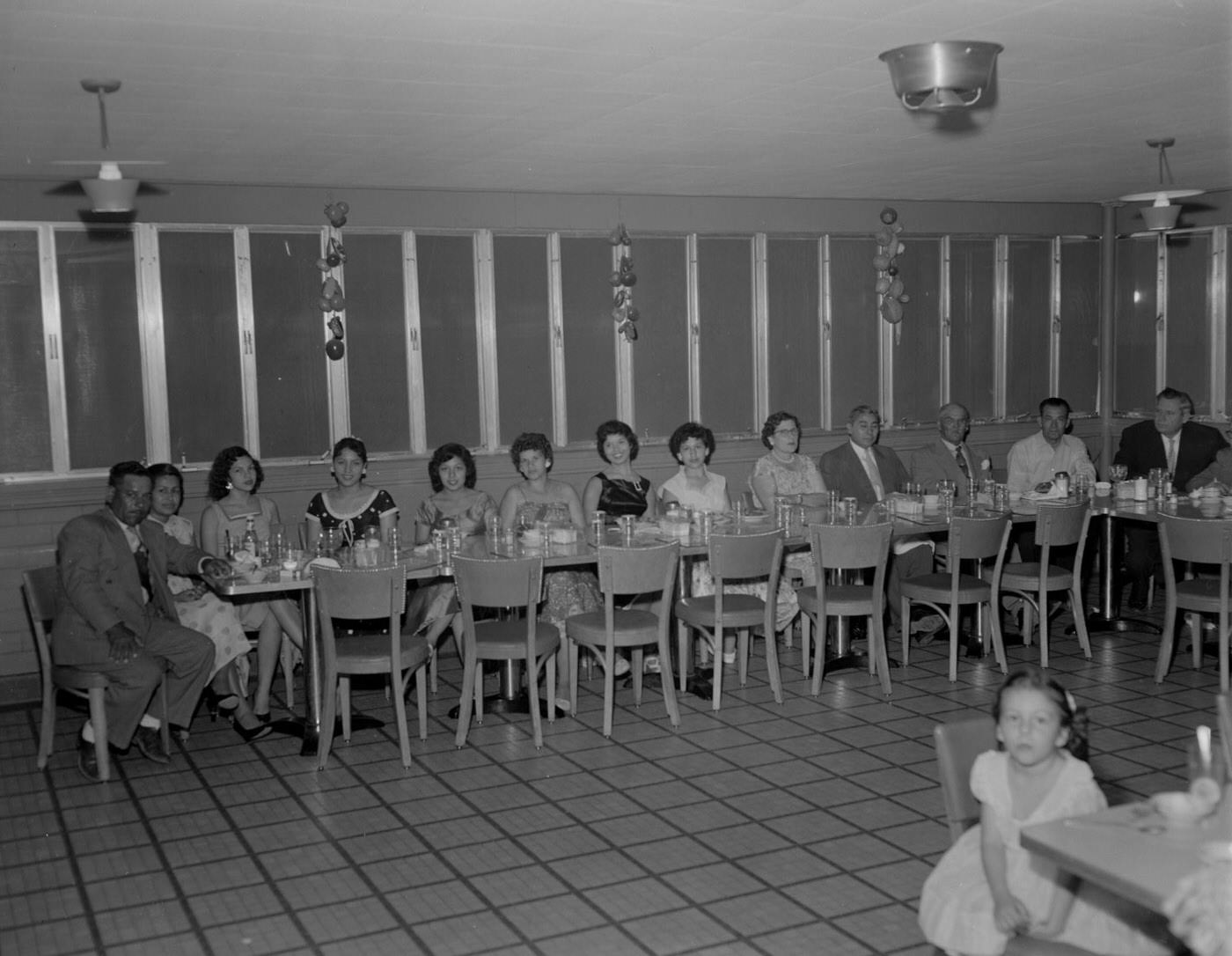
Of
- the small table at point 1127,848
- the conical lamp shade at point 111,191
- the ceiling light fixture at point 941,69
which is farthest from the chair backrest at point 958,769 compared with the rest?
the conical lamp shade at point 111,191

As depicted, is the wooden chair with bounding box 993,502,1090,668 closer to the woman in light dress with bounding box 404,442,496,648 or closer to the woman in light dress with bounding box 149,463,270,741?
the woman in light dress with bounding box 404,442,496,648

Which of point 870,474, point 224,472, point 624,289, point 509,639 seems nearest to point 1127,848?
point 509,639

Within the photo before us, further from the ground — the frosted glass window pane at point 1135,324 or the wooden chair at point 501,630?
the frosted glass window pane at point 1135,324

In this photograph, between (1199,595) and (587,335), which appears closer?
(1199,595)

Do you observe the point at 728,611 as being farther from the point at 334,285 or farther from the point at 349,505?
the point at 334,285

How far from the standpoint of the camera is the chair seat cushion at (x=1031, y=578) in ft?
25.8

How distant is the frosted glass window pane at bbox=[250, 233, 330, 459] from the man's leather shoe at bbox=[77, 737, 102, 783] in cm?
269

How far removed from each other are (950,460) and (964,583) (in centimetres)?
161

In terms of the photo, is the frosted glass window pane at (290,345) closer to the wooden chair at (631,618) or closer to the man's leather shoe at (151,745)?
the man's leather shoe at (151,745)

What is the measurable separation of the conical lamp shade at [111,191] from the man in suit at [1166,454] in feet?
22.4

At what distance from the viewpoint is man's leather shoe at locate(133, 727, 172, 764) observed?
6383 millimetres

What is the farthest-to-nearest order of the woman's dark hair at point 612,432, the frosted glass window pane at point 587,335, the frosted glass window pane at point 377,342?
the frosted glass window pane at point 587,335
the frosted glass window pane at point 377,342
the woman's dark hair at point 612,432

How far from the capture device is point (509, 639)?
21.4ft

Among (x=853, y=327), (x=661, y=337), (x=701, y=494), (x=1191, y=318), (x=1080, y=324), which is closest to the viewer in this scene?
(x=701, y=494)
